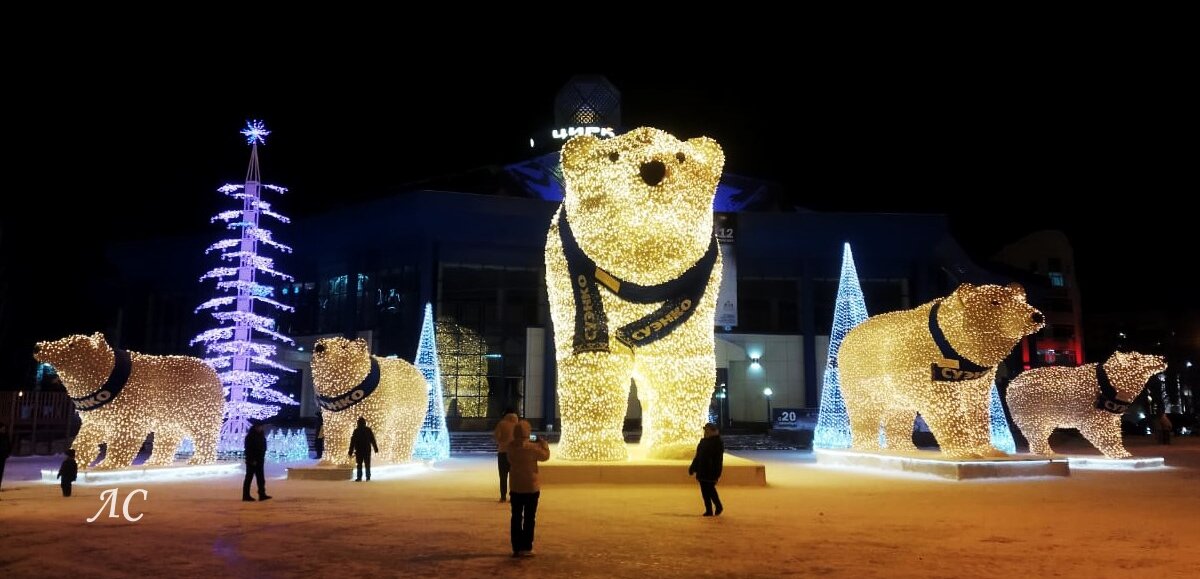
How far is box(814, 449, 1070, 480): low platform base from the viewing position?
986 centimetres

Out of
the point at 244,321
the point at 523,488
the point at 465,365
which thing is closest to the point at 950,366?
the point at 523,488

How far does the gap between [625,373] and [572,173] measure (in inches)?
92.5

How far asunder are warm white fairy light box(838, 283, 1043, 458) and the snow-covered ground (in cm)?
116

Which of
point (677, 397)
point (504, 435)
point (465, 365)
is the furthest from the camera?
point (465, 365)

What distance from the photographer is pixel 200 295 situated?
111 ft

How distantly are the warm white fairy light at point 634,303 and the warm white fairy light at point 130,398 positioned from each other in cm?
494

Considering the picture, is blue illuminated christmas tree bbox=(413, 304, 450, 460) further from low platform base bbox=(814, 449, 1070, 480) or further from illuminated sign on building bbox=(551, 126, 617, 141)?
illuminated sign on building bbox=(551, 126, 617, 141)

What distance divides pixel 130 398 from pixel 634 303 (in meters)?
6.09

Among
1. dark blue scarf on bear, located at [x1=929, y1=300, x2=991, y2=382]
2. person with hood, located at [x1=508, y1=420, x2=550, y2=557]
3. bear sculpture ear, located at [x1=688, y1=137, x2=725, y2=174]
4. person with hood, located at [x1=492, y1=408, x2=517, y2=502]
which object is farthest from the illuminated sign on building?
person with hood, located at [x1=508, y1=420, x2=550, y2=557]

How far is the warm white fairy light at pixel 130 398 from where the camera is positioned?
9367 mm

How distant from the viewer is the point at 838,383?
50.8ft

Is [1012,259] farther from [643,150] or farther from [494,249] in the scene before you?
→ [643,150]

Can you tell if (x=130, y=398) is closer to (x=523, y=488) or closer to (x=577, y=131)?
(x=523, y=488)

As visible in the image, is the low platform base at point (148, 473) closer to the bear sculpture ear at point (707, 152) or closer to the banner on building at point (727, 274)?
the bear sculpture ear at point (707, 152)
